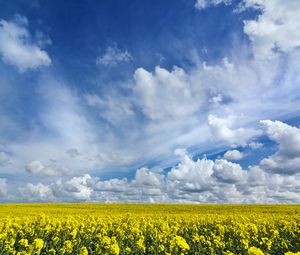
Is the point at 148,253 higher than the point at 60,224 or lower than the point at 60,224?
lower

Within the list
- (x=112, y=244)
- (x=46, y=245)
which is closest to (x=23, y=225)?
(x=46, y=245)

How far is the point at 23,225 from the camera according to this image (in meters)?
18.1

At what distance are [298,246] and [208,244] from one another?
5279mm

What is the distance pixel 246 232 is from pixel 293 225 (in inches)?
246

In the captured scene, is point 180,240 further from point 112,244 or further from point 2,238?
point 2,238

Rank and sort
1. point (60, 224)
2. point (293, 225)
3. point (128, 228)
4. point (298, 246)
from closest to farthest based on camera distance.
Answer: point (298, 246), point (60, 224), point (128, 228), point (293, 225)

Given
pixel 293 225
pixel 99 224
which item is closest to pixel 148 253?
pixel 99 224

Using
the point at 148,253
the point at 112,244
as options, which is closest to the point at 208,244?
the point at 148,253

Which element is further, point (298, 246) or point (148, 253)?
point (298, 246)

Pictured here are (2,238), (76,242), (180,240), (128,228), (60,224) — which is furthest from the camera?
(128,228)

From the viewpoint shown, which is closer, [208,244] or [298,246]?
[208,244]

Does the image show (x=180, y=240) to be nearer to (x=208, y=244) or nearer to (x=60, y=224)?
(x=208, y=244)

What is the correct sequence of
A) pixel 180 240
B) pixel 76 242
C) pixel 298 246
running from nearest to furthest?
pixel 180 240 < pixel 76 242 < pixel 298 246

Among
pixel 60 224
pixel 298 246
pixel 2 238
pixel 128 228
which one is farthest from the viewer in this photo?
pixel 128 228
